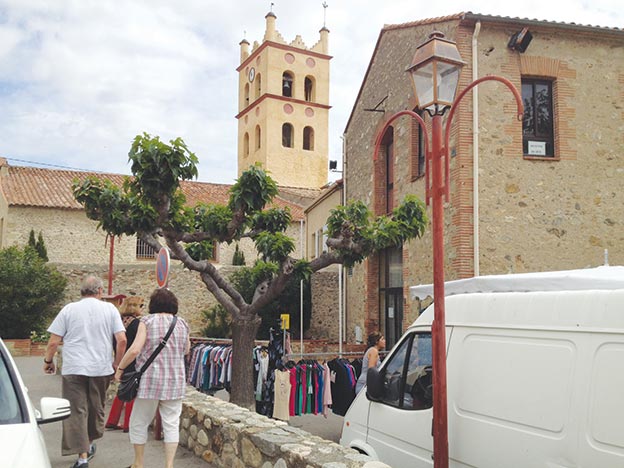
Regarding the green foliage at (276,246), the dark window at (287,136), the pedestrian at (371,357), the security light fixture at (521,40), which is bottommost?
the pedestrian at (371,357)

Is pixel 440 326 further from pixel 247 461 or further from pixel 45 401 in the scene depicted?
pixel 45 401

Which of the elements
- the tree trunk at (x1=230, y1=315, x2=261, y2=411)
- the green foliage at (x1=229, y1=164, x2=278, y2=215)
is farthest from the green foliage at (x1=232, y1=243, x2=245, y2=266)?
the green foliage at (x1=229, y1=164, x2=278, y2=215)

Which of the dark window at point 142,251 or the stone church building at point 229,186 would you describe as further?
the dark window at point 142,251

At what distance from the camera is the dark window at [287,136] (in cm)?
4275

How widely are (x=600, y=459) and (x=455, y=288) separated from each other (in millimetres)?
3780

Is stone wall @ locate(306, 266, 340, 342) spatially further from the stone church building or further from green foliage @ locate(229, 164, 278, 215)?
green foliage @ locate(229, 164, 278, 215)

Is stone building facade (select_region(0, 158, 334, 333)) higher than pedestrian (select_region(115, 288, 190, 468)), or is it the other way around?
stone building facade (select_region(0, 158, 334, 333))

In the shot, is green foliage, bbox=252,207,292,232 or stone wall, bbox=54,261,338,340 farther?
stone wall, bbox=54,261,338,340

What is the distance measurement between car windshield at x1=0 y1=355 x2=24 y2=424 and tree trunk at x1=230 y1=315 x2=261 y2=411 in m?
5.64

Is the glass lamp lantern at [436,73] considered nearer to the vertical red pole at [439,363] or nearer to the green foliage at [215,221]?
the vertical red pole at [439,363]

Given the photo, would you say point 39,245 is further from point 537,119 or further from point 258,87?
point 258,87

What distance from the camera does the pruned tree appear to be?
28.3 ft

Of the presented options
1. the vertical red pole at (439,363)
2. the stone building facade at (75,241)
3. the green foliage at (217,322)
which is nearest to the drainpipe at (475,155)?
the vertical red pole at (439,363)

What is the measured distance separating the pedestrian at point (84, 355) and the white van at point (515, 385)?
2471 millimetres
